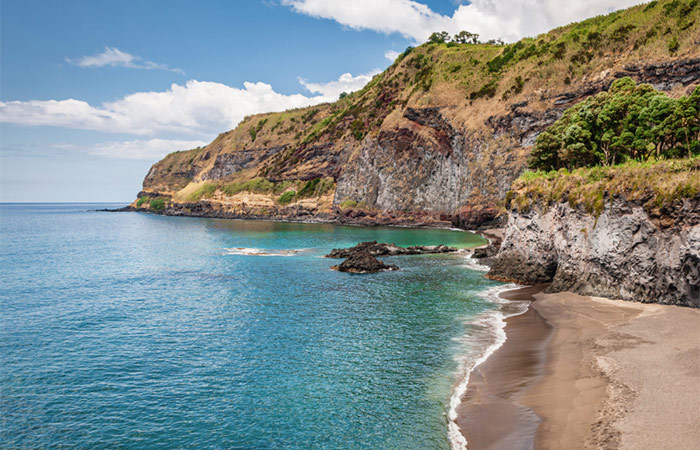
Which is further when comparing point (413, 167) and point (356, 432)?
point (413, 167)

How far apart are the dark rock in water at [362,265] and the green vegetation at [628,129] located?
26.3m

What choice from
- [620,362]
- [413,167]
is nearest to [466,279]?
[620,362]

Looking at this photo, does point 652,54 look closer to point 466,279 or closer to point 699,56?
point 699,56

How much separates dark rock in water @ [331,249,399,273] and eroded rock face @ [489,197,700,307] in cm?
1675

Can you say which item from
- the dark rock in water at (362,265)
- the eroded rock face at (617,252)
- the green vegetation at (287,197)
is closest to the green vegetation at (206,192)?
the green vegetation at (287,197)

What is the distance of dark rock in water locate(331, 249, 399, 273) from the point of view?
172ft

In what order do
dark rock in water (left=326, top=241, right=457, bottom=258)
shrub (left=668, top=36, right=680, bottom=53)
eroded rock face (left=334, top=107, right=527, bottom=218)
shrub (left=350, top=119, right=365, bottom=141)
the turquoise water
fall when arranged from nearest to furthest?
the turquoise water, dark rock in water (left=326, top=241, right=457, bottom=258), shrub (left=668, top=36, right=680, bottom=53), eroded rock face (left=334, top=107, right=527, bottom=218), shrub (left=350, top=119, right=365, bottom=141)

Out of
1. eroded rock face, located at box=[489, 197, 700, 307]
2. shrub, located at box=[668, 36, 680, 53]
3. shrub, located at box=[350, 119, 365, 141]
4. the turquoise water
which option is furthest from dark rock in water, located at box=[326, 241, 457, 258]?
shrub, located at box=[350, 119, 365, 141]

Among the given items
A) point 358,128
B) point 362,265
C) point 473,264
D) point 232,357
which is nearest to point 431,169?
point 358,128

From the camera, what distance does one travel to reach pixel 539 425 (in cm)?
1507

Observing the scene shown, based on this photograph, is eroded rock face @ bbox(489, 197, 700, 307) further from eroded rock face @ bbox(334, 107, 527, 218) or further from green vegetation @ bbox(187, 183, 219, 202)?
green vegetation @ bbox(187, 183, 219, 202)

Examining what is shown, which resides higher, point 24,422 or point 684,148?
point 684,148

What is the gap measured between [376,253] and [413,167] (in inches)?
2582

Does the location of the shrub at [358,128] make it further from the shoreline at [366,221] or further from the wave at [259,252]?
the wave at [259,252]
